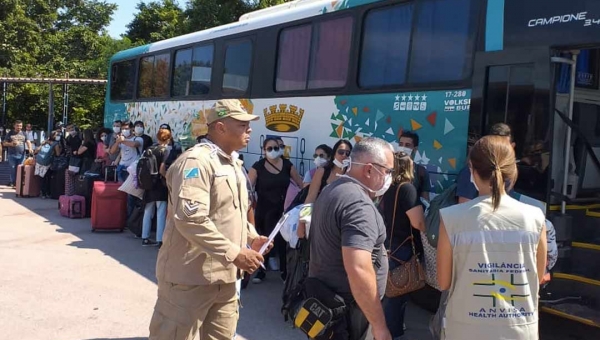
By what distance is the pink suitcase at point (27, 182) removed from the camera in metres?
13.9

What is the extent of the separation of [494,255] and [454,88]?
323 centimetres

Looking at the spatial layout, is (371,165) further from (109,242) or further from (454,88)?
(109,242)

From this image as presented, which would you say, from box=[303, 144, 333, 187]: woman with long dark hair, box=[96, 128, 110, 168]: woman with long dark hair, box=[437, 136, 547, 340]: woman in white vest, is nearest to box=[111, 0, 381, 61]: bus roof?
box=[303, 144, 333, 187]: woman with long dark hair

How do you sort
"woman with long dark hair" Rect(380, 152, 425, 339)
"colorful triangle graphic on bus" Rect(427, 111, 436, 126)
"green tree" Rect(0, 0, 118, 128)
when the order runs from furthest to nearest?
"green tree" Rect(0, 0, 118, 128) → "colorful triangle graphic on bus" Rect(427, 111, 436, 126) → "woman with long dark hair" Rect(380, 152, 425, 339)

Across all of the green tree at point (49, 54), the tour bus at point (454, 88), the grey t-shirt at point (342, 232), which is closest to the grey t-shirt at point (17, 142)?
the tour bus at point (454, 88)

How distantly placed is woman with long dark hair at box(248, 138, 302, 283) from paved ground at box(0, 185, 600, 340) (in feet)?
2.02

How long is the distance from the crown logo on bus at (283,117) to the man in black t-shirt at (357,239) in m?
4.60

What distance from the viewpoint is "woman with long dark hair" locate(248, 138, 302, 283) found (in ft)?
23.1

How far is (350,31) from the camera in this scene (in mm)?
6918

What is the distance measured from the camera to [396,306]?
482cm

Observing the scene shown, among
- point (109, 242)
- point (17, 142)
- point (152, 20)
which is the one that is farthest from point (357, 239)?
point (152, 20)

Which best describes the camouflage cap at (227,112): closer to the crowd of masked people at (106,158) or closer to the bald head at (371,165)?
the bald head at (371,165)

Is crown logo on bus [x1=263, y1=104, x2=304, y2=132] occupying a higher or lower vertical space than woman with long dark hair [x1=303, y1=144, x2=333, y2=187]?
higher

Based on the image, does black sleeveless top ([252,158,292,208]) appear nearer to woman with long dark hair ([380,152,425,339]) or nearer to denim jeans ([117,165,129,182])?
woman with long dark hair ([380,152,425,339])
